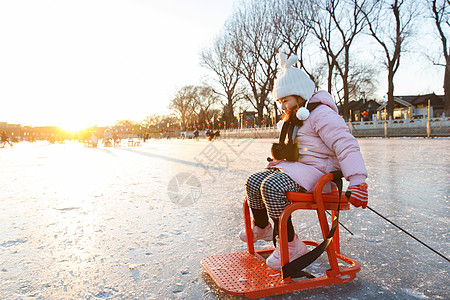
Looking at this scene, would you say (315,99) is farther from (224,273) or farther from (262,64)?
(262,64)

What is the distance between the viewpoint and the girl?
1796mm

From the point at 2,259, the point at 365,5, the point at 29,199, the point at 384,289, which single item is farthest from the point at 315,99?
the point at 365,5

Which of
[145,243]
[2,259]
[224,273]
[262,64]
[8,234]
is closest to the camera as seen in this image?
[224,273]

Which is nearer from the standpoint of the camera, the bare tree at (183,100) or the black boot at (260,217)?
the black boot at (260,217)

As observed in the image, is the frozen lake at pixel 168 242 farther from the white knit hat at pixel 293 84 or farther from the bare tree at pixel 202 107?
the bare tree at pixel 202 107

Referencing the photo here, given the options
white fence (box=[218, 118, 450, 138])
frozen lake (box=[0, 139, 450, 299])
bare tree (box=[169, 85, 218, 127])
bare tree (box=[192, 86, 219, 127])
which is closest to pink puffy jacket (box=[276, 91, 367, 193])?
frozen lake (box=[0, 139, 450, 299])

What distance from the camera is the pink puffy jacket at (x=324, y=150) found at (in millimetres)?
1797

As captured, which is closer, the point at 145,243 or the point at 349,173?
the point at 349,173

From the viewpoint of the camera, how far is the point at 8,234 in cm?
284

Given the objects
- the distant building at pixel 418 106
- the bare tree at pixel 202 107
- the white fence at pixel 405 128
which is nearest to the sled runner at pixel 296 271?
the white fence at pixel 405 128

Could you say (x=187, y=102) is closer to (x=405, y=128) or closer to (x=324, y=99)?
(x=405, y=128)

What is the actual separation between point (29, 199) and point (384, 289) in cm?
411

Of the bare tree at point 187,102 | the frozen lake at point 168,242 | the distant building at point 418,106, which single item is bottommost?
the frozen lake at point 168,242

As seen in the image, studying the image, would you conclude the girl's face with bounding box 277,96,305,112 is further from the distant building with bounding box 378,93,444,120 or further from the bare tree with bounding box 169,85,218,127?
the bare tree with bounding box 169,85,218,127
